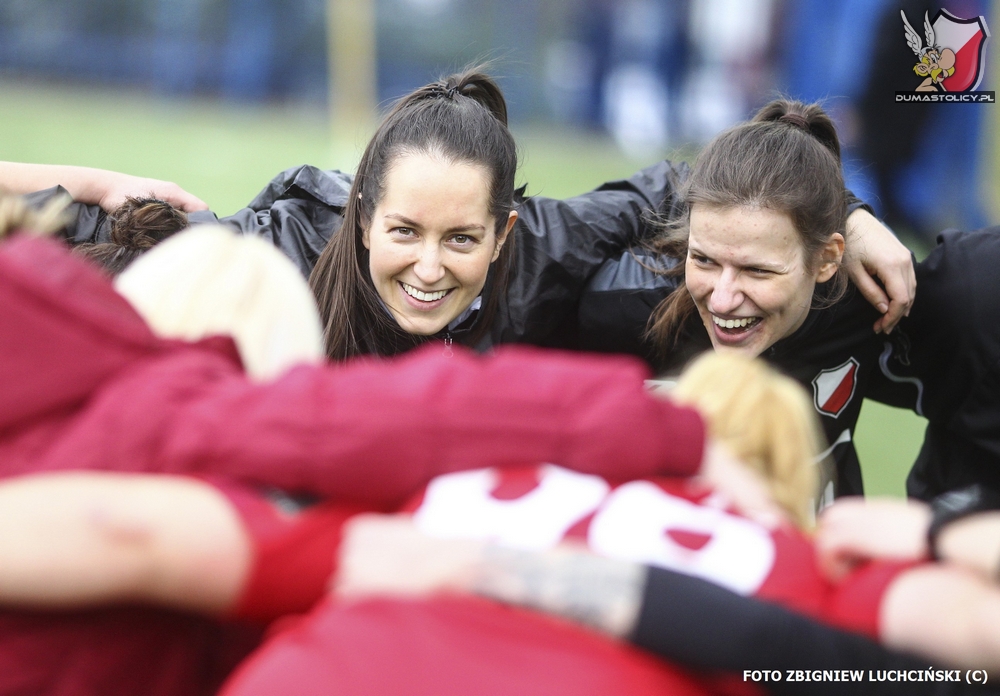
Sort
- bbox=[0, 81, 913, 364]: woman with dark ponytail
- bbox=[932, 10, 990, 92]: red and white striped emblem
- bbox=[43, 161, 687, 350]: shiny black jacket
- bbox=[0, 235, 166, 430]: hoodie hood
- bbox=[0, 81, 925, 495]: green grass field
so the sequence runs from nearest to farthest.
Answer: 1. bbox=[0, 235, 166, 430]: hoodie hood
2. bbox=[0, 81, 913, 364]: woman with dark ponytail
3. bbox=[43, 161, 687, 350]: shiny black jacket
4. bbox=[932, 10, 990, 92]: red and white striped emblem
5. bbox=[0, 81, 925, 495]: green grass field

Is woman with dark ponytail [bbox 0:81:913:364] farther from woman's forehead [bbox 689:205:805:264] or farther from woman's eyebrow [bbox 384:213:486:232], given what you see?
woman's forehead [bbox 689:205:805:264]

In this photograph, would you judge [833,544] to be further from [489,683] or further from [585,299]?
[585,299]

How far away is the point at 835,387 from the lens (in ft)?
8.96

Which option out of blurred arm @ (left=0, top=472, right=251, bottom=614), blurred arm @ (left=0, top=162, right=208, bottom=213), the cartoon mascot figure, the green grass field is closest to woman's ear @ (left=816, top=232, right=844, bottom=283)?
blurred arm @ (left=0, top=162, right=208, bottom=213)

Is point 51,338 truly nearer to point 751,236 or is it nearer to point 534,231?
point 751,236

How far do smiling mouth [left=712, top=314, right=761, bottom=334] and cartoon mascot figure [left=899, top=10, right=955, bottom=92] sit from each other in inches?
134

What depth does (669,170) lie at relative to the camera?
3.17 meters

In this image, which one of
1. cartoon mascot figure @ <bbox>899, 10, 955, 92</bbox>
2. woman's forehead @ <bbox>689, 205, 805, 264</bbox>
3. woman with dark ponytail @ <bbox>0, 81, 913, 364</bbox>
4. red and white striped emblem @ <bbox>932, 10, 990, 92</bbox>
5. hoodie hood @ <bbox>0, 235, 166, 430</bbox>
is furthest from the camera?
cartoon mascot figure @ <bbox>899, 10, 955, 92</bbox>

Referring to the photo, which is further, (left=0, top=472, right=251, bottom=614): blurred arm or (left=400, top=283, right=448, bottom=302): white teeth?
(left=400, top=283, right=448, bottom=302): white teeth

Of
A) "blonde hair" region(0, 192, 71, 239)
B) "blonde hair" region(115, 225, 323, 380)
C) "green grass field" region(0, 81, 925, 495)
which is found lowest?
"green grass field" region(0, 81, 925, 495)

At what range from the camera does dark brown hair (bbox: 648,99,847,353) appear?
247 centimetres

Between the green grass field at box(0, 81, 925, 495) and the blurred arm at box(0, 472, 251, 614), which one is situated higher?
the blurred arm at box(0, 472, 251, 614)

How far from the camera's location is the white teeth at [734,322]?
2.52m

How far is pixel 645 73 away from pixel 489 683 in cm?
1031
